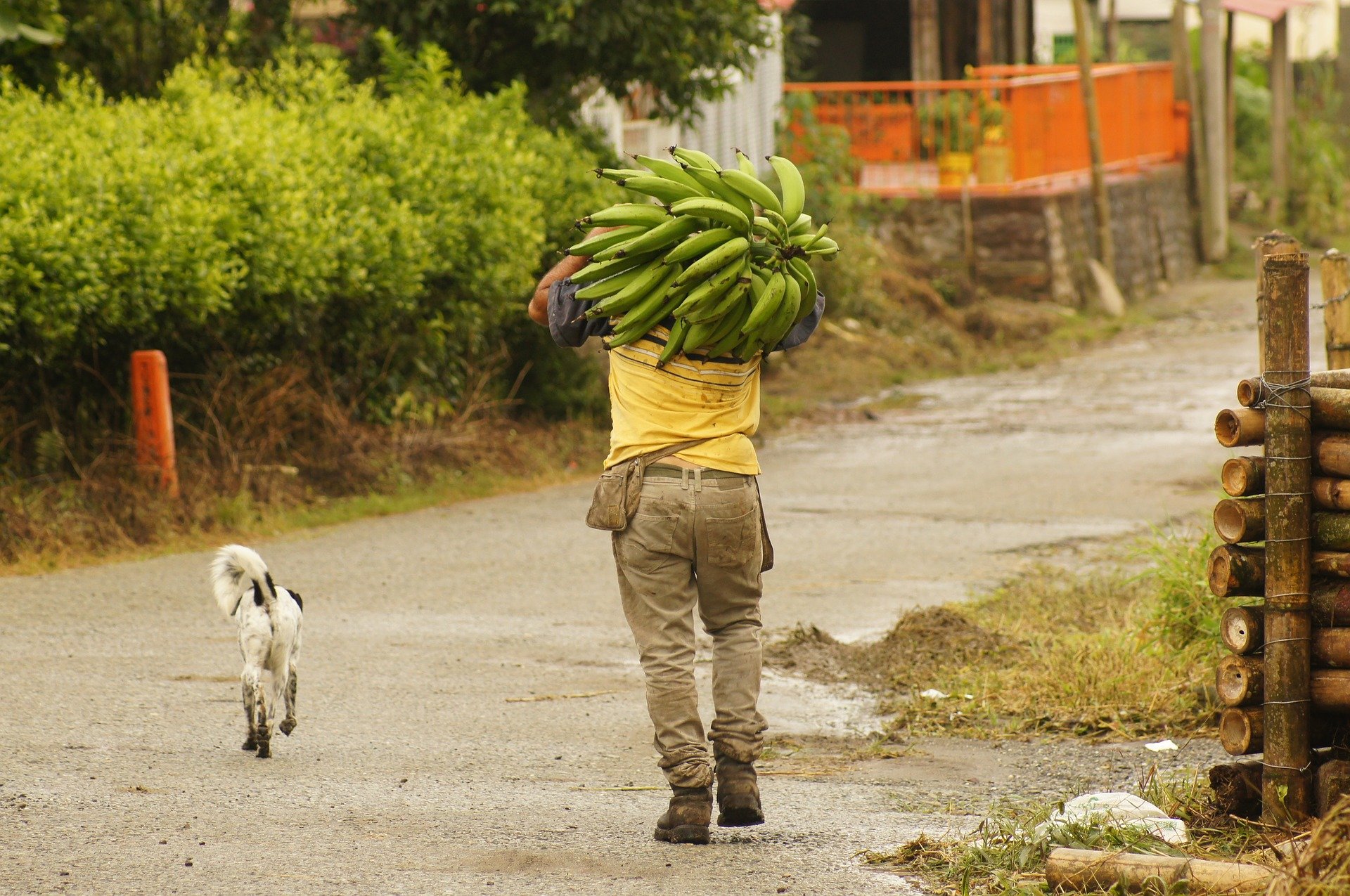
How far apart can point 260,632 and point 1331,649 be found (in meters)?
3.44

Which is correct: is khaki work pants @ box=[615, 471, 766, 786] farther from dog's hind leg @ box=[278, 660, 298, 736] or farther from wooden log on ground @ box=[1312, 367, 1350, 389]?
wooden log on ground @ box=[1312, 367, 1350, 389]

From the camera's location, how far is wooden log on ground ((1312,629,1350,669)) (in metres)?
4.52

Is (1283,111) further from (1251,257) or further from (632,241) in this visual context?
(632,241)

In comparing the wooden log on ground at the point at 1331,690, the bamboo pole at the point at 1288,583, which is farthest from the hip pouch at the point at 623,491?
the wooden log on ground at the point at 1331,690

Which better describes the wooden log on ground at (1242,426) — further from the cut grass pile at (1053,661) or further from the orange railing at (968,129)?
the orange railing at (968,129)

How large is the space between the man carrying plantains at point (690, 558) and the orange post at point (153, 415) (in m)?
5.06

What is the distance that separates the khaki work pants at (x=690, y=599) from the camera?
479 centimetres

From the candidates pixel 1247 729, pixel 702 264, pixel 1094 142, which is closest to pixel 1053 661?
pixel 1247 729

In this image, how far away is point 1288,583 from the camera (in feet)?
15.0

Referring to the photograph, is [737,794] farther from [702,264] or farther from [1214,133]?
[1214,133]

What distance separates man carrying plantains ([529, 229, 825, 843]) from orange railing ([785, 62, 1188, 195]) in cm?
1514

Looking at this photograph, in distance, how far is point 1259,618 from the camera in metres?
4.69

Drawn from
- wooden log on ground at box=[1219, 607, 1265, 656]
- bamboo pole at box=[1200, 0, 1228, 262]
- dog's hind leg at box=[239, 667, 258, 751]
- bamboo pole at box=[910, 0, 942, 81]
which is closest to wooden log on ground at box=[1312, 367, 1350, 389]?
wooden log on ground at box=[1219, 607, 1265, 656]

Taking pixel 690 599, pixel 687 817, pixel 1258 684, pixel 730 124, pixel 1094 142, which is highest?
pixel 730 124
